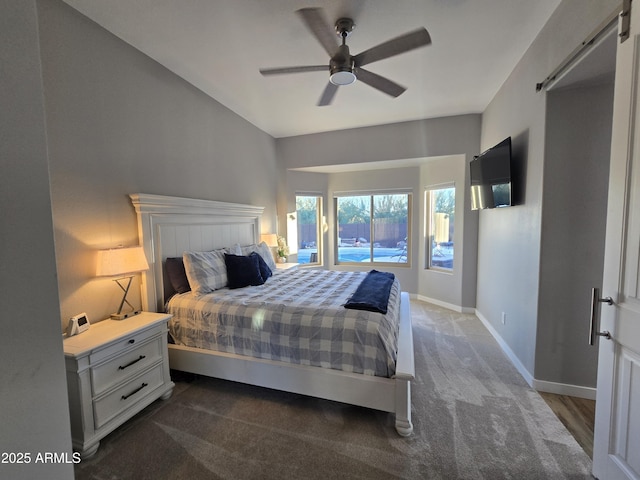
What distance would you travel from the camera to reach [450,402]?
2.19 meters

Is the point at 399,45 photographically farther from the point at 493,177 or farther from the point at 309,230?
the point at 309,230

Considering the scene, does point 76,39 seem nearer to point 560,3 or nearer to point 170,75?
point 170,75

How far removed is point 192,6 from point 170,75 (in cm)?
105

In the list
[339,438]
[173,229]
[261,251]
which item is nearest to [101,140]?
[173,229]

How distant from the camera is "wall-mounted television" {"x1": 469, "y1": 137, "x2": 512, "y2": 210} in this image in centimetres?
275

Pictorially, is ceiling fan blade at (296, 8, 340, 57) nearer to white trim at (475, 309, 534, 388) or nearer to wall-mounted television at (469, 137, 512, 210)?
wall-mounted television at (469, 137, 512, 210)

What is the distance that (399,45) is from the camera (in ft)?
6.17

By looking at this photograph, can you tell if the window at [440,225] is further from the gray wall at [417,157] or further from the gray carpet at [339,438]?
the gray carpet at [339,438]

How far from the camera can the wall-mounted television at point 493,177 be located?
2748mm

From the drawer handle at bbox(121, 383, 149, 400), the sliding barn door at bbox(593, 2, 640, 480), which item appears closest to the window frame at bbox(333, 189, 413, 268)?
the sliding barn door at bbox(593, 2, 640, 480)

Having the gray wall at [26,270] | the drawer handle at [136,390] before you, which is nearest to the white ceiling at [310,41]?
the gray wall at [26,270]

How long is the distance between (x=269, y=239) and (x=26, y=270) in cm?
375

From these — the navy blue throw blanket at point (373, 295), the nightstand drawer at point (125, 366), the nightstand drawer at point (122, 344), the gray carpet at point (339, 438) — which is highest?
the navy blue throw blanket at point (373, 295)

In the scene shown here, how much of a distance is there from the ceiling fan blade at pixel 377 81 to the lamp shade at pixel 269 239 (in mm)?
2830
